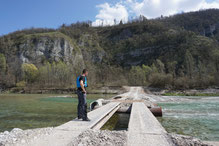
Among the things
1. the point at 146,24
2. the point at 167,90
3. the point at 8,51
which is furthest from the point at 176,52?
the point at 8,51

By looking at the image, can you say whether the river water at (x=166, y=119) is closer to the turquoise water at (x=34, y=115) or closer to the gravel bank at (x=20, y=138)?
the turquoise water at (x=34, y=115)

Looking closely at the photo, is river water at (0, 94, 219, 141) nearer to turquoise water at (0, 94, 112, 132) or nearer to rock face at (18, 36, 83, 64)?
turquoise water at (0, 94, 112, 132)

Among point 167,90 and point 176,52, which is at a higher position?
point 176,52

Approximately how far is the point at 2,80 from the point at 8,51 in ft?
136

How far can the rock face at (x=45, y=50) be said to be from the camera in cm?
9969

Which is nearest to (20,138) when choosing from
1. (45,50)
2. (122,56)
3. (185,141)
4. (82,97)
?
(82,97)

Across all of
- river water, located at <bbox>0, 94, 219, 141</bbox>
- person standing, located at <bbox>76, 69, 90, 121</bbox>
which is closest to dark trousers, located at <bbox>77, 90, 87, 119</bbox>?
person standing, located at <bbox>76, 69, 90, 121</bbox>

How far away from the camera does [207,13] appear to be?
158 metres

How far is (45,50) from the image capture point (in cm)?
10606

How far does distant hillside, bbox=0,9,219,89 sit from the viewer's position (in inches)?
2414

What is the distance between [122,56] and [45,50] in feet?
197

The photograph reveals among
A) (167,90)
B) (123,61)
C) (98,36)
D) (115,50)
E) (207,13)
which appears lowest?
(167,90)

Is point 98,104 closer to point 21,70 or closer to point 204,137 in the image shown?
point 204,137

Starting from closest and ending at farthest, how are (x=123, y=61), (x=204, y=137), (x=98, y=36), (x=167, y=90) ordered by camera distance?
(x=204, y=137), (x=167, y=90), (x=123, y=61), (x=98, y=36)
